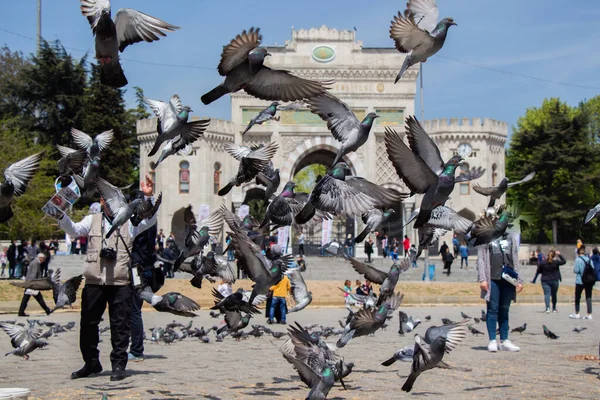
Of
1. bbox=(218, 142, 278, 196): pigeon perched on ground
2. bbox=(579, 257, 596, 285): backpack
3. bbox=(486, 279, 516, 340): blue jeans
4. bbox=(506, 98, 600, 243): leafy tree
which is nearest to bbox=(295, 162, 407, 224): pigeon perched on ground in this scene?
bbox=(218, 142, 278, 196): pigeon perched on ground

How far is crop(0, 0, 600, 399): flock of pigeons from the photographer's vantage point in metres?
5.03

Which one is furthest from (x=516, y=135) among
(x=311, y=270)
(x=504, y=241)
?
(x=504, y=241)

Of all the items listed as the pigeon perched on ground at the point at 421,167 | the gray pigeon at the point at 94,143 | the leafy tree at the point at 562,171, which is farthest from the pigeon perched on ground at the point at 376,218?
the leafy tree at the point at 562,171

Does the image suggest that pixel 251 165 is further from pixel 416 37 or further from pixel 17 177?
pixel 17 177

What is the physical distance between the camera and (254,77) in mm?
5105

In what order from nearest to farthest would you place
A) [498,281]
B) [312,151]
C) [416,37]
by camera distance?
[416,37]
[498,281]
[312,151]

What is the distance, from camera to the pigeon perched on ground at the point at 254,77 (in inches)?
195

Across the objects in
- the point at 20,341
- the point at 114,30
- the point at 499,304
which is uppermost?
the point at 114,30

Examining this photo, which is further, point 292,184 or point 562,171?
point 562,171

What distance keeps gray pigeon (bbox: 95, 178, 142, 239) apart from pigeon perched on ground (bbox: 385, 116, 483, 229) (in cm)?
239

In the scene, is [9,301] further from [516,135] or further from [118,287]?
[516,135]

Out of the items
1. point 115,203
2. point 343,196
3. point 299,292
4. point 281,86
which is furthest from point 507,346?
point 281,86

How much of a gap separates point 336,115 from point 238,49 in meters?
1.15

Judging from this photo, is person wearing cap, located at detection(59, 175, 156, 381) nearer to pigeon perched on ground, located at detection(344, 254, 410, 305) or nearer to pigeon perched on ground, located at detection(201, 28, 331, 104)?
pigeon perched on ground, located at detection(344, 254, 410, 305)
